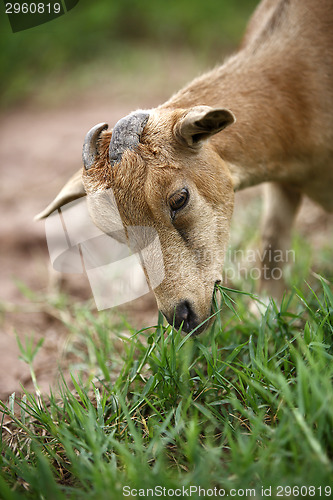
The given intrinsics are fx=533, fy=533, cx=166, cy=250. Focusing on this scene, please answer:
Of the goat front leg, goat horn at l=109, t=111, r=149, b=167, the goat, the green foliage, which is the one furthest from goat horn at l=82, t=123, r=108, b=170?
the green foliage

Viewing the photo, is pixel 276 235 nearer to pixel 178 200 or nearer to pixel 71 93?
pixel 178 200

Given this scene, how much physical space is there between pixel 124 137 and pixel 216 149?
0.74 m

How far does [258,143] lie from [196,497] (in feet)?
8.28

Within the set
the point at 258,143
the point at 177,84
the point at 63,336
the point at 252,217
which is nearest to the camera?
the point at 258,143

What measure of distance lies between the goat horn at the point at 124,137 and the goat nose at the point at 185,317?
0.98 meters

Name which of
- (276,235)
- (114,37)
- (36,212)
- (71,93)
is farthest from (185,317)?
(114,37)

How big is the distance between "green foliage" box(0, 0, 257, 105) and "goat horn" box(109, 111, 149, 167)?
6209 millimetres

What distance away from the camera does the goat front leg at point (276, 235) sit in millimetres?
5105

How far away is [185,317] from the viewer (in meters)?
3.23

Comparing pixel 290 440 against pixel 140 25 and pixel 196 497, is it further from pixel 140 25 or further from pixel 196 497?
pixel 140 25

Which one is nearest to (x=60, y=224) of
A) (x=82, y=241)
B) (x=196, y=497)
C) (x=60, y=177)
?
(x=82, y=241)

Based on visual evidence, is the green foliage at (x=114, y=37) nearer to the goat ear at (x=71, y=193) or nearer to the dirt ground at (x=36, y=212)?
the dirt ground at (x=36, y=212)

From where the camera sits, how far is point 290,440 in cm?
258

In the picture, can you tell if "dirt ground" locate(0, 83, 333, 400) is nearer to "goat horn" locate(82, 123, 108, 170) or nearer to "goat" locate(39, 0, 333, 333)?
"goat" locate(39, 0, 333, 333)
